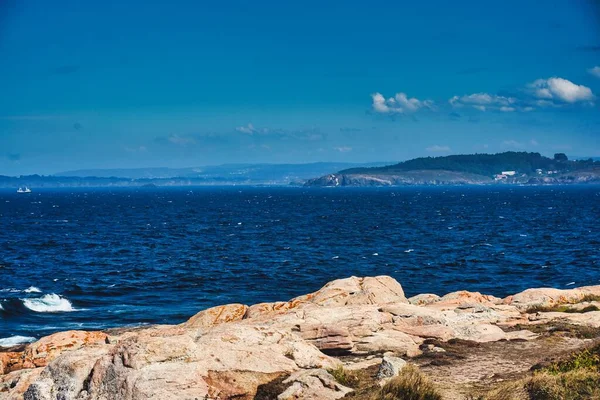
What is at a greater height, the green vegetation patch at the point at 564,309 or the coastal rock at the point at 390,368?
the coastal rock at the point at 390,368

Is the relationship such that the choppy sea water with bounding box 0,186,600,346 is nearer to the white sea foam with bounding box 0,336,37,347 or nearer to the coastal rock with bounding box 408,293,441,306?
the white sea foam with bounding box 0,336,37,347

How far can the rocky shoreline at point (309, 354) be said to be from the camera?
565 inches

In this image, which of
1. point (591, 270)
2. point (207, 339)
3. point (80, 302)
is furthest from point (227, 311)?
point (591, 270)

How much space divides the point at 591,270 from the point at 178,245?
49.5m

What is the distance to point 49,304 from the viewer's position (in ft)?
151

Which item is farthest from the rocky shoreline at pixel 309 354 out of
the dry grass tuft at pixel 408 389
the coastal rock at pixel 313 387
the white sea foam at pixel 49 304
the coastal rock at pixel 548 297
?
the white sea foam at pixel 49 304

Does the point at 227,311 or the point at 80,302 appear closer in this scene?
the point at 227,311

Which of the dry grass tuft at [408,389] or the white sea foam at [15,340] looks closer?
the dry grass tuft at [408,389]

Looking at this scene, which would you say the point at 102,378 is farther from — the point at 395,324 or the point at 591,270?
the point at 591,270

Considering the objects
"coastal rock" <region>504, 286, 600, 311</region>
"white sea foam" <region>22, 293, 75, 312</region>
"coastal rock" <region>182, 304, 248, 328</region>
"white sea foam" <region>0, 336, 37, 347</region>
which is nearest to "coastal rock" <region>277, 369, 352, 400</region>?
"coastal rock" <region>182, 304, 248, 328</region>

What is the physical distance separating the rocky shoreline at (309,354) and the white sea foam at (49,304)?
70.9 ft

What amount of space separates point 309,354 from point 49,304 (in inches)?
1393

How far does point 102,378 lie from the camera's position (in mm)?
14500

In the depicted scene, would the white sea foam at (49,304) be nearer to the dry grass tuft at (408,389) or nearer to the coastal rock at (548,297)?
the coastal rock at (548,297)
